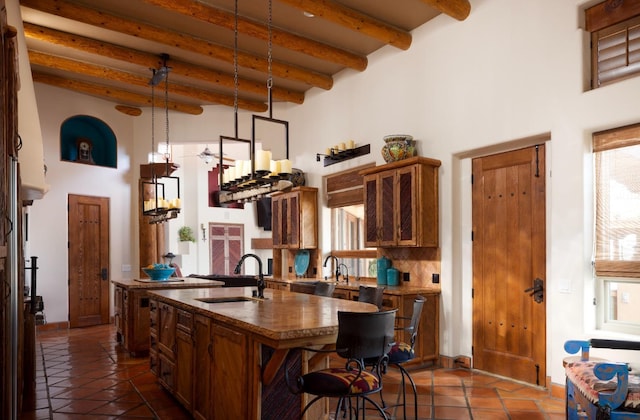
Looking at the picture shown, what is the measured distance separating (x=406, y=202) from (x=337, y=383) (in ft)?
10.00

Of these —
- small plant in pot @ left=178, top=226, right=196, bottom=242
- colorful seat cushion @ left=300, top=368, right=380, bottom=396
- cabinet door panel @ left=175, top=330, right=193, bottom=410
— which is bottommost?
cabinet door panel @ left=175, top=330, right=193, bottom=410

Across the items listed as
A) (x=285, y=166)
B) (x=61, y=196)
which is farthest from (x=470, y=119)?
(x=61, y=196)

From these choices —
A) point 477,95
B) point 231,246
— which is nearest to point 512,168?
point 477,95

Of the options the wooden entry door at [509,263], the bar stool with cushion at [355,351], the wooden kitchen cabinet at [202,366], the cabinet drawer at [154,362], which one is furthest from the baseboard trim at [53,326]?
the bar stool with cushion at [355,351]

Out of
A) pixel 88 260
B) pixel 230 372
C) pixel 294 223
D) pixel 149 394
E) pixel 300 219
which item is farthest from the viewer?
pixel 88 260

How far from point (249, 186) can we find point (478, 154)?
8.35 feet

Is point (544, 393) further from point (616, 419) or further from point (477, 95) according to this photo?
point (477, 95)

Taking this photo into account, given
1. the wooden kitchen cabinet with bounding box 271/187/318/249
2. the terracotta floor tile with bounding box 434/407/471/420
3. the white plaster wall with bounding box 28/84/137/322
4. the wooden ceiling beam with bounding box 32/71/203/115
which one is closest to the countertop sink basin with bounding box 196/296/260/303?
the terracotta floor tile with bounding box 434/407/471/420

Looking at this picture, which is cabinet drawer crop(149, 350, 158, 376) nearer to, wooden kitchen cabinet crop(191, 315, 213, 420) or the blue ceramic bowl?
wooden kitchen cabinet crop(191, 315, 213, 420)

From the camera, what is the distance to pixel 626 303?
12.0 ft

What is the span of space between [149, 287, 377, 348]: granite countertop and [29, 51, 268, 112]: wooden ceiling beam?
428 centimetres

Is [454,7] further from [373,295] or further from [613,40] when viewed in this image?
[373,295]

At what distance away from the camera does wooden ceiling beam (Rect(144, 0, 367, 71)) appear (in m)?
4.94

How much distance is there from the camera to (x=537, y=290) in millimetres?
4398
